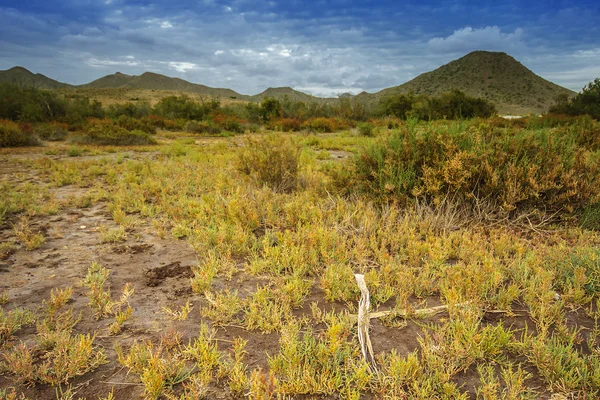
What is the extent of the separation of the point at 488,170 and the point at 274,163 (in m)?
3.66

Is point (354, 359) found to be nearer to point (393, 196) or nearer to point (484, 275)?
point (484, 275)

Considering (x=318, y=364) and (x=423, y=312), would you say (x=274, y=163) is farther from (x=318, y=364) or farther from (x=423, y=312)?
(x=318, y=364)

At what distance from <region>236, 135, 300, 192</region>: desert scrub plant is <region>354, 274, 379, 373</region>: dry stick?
3533 mm

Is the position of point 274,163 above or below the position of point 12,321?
above

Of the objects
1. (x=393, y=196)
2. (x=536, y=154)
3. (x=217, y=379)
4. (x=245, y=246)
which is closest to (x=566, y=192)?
(x=536, y=154)

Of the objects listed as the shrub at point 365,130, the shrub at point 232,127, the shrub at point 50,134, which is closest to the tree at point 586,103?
the shrub at point 365,130

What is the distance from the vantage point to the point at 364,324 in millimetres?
2670

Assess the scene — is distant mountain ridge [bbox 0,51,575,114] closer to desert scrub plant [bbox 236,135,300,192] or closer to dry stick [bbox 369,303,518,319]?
desert scrub plant [bbox 236,135,300,192]

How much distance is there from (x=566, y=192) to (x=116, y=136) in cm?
1528

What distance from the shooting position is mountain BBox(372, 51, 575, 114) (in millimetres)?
57375

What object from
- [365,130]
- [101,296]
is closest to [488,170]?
[101,296]

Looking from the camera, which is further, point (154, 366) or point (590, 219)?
point (590, 219)

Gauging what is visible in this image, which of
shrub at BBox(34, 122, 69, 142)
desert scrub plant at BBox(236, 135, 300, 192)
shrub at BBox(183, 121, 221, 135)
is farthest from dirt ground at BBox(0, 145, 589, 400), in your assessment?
shrub at BBox(183, 121, 221, 135)

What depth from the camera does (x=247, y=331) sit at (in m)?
2.72
